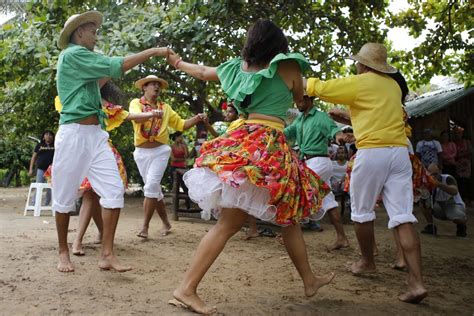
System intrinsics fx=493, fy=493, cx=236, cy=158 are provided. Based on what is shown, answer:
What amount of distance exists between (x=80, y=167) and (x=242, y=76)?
1740 millimetres

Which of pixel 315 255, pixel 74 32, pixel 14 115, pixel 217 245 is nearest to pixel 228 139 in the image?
pixel 217 245

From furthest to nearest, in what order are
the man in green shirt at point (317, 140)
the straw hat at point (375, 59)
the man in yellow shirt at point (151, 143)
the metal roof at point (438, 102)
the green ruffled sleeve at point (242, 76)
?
the metal roof at point (438, 102) < the man in yellow shirt at point (151, 143) < the man in green shirt at point (317, 140) < the straw hat at point (375, 59) < the green ruffled sleeve at point (242, 76)

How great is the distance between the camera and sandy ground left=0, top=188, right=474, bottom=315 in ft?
11.0

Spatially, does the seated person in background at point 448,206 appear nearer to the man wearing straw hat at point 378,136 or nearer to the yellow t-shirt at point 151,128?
the man wearing straw hat at point 378,136

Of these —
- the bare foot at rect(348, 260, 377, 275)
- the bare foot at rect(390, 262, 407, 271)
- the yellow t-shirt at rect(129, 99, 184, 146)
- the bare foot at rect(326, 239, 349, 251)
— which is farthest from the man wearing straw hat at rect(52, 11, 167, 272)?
the bare foot at rect(326, 239, 349, 251)

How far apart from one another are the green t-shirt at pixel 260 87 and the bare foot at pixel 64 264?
6.75 ft

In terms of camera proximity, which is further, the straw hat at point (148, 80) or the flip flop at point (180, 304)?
the straw hat at point (148, 80)

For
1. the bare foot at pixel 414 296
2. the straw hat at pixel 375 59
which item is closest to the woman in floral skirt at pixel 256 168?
the bare foot at pixel 414 296

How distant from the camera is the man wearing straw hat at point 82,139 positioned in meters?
4.11

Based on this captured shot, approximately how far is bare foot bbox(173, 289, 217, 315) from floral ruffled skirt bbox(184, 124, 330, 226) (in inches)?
22.8

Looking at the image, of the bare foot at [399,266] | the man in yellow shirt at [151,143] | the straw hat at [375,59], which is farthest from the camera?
the man in yellow shirt at [151,143]

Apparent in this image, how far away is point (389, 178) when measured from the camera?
3951mm

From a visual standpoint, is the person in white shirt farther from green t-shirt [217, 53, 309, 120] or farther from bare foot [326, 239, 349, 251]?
green t-shirt [217, 53, 309, 120]

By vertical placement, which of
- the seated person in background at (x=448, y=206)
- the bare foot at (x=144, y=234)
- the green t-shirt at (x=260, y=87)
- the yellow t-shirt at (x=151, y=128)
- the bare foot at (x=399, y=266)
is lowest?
the bare foot at (x=144, y=234)
